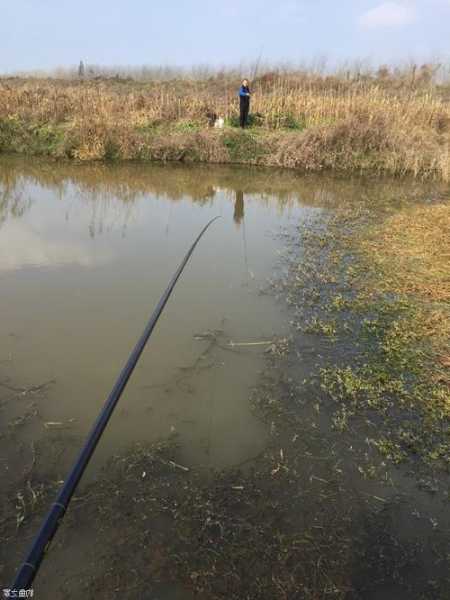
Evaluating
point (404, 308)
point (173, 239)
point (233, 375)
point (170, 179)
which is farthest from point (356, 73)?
point (233, 375)

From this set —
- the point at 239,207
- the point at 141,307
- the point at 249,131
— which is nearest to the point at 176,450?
the point at 141,307

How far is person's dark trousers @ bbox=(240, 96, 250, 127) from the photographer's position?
12.9 meters

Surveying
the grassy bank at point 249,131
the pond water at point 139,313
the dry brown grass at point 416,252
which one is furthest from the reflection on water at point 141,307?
the grassy bank at point 249,131

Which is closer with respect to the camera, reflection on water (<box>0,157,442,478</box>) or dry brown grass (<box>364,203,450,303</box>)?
reflection on water (<box>0,157,442,478</box>)

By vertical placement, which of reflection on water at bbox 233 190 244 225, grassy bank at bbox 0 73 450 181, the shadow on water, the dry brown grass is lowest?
the shadow on water

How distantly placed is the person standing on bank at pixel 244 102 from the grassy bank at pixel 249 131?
439 millimetres

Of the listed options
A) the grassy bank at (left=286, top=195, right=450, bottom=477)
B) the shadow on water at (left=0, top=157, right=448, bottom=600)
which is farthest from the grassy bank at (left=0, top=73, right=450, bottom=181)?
the shadow on water at (left=0, top=157, right=448, bottom=600)

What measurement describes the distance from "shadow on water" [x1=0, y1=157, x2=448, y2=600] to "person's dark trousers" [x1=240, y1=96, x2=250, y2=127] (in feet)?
30.2

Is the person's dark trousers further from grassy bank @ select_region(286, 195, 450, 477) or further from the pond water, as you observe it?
grassy bank @ select_region(286, 195, 450, 477)

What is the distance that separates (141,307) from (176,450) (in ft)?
6.19

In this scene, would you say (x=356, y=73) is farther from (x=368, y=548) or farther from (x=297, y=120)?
(x=368, y=548)

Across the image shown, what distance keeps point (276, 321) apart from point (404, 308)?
1.37 m

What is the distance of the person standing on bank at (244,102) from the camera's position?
12.7 meters

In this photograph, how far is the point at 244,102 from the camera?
508 inches
